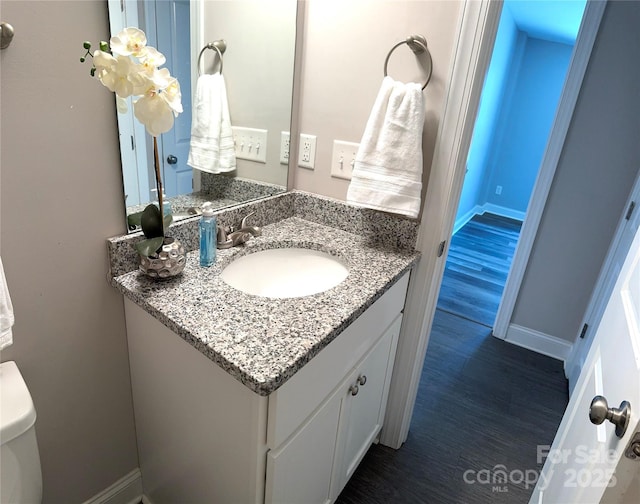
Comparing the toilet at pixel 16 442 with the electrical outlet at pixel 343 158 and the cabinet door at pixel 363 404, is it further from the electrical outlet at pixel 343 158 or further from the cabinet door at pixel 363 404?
the electrical outlet at pixel 343 158

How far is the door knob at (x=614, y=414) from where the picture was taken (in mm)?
661

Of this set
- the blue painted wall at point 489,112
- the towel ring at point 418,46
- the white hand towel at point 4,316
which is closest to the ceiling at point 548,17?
the blue painted wall at point 489,112

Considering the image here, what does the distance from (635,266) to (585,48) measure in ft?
5.31

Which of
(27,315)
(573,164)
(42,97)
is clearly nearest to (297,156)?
(42,97)

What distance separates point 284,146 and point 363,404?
973 mm

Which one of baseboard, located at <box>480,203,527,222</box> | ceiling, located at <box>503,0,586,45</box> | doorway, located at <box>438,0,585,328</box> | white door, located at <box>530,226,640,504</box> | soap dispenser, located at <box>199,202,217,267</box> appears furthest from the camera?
baseboard, located at <box>480,203,527,222</box>

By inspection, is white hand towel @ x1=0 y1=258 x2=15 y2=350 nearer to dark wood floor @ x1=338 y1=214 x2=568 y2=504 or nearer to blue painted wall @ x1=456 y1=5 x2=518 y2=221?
dark wood floor @ x1=338 y1=214 x2=568 y2=504

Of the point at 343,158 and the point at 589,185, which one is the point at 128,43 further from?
the point at 589,185

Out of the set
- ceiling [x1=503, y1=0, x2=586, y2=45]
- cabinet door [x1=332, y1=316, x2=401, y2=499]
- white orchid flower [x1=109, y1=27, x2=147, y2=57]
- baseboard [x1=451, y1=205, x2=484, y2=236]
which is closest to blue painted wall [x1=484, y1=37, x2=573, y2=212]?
ceiling [x1=503, y1=0, x2=586, y2=45]

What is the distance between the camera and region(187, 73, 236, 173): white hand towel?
1.20 metres

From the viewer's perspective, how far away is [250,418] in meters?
0.81

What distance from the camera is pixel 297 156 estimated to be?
5.07ft

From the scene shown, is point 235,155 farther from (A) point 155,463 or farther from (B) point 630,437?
(B) point 630,437

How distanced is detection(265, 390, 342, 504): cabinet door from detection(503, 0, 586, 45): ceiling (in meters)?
3.72
